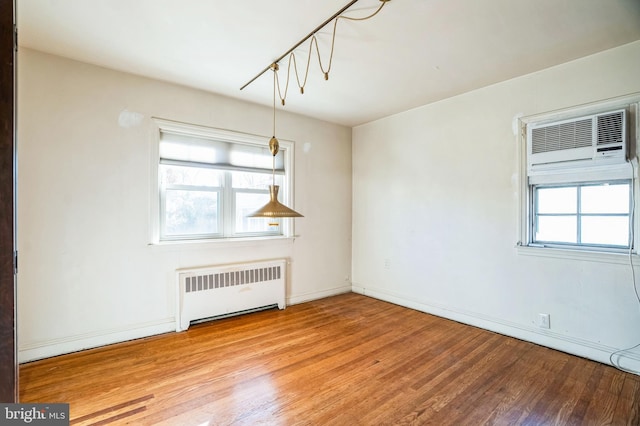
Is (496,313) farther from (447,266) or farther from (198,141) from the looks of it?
(198,141)

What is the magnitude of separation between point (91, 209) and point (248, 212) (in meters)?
1.69

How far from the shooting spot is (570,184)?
2846mm

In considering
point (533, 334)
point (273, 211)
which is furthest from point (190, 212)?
point (533, 334)

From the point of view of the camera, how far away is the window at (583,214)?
260 cm

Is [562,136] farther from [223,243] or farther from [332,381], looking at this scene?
[223,243]

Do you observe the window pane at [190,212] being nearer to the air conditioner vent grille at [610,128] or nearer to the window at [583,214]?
the window at [583,214]

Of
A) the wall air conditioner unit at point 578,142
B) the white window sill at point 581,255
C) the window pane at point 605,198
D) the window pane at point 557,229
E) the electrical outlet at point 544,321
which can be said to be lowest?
the electrical outlet at point 544,321

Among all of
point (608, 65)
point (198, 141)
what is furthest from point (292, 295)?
point (608, 65)

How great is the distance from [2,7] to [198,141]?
100 inches

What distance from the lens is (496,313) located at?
3.27 metres

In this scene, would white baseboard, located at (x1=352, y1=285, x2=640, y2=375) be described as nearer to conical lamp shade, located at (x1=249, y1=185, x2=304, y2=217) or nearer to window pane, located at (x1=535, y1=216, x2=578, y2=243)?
window pane, located at (x1=535, y1=216, x2=578, y2=243)

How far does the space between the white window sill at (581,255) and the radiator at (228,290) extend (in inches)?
112

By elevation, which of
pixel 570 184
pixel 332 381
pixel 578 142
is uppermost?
pixel 578 142

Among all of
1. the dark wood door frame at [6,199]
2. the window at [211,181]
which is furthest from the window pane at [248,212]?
the dark wood door frame at [6,199]
